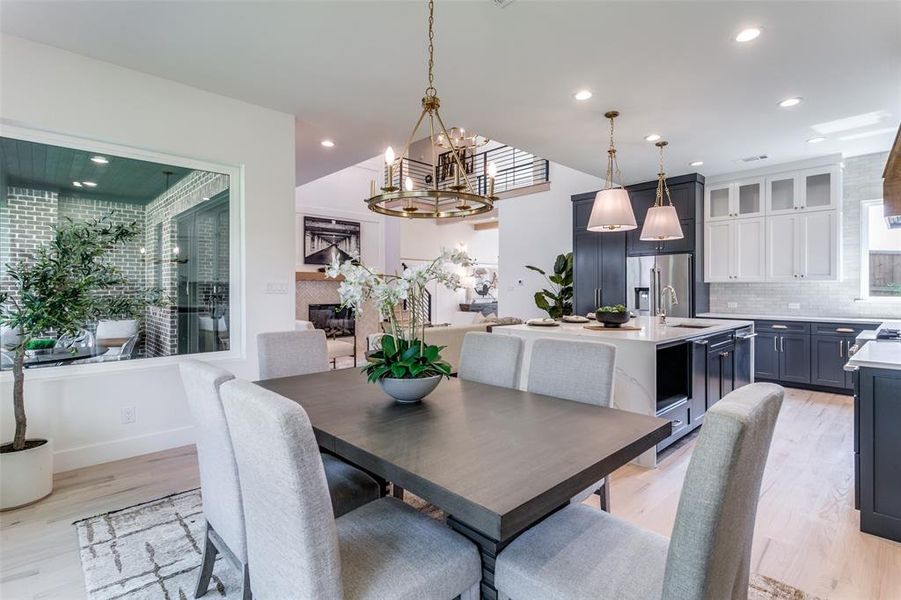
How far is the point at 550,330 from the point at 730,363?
1913 mm

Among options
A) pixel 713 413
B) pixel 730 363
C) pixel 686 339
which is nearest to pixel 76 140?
pixel 713 413

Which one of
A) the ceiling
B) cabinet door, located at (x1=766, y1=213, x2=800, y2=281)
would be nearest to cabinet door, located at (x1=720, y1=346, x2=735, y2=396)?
cabinet door, located at (x1=766, y1=213, x2=800, y2=281)

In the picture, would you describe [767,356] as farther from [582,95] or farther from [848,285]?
[582,95]

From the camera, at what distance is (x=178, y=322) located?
3.48 meters

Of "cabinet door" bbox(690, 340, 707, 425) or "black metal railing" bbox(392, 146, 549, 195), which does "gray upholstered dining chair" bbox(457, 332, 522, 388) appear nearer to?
"cabinet door" bbox(690, 340, 707, 425)

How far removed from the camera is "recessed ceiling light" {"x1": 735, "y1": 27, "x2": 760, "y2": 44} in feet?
8.53

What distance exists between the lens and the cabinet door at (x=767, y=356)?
5.40m

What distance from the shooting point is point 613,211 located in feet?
11.2

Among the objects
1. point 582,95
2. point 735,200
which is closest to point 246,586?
point 582,95

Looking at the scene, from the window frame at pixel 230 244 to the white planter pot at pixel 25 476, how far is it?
1.79 feet

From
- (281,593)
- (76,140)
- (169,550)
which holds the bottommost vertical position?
(169,550)

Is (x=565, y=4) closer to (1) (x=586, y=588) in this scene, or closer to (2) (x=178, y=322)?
(1) (x=586, y=588)

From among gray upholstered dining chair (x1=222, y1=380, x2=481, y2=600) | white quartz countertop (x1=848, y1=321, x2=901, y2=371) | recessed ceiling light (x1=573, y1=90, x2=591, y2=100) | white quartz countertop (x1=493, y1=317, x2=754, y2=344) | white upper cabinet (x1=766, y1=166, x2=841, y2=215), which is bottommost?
gray upholstered dining chair (x1=222, y1=380, x2=481, y2=600)

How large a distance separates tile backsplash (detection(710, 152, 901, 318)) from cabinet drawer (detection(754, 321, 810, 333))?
49cm
